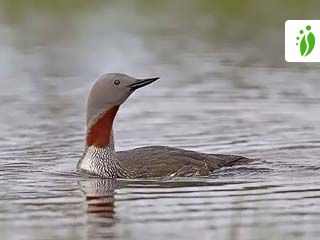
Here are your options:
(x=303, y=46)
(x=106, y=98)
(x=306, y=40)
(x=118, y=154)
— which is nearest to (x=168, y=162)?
(x=118, y=154)

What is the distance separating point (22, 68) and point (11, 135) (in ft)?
16.7

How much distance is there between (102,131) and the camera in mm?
14484

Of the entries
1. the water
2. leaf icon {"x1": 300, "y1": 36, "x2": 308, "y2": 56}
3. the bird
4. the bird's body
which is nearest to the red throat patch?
the bird

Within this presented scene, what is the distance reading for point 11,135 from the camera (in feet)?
54.1

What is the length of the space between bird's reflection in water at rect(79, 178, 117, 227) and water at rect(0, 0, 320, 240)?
19 mm

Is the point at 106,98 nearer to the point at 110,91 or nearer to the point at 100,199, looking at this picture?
the point at 110,91

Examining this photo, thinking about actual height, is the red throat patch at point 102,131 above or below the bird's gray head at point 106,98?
below

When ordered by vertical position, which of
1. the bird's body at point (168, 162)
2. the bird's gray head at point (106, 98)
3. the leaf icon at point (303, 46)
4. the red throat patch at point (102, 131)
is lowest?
the bird's body at point (168, 162)

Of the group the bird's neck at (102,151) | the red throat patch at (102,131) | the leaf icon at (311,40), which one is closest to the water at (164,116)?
the bird's neck at (102,151)

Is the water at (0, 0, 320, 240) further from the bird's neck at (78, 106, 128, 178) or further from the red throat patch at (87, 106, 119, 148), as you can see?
the red throat patch at (87, 106, 119, 148)

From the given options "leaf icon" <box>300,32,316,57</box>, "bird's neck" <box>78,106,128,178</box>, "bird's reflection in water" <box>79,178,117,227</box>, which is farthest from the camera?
"leaf icon" <box>300,32,316,57</box>

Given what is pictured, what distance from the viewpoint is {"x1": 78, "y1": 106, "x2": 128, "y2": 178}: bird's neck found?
14.3 m

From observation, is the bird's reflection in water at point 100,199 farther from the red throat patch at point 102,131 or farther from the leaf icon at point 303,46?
the leaf icon at point 303,46

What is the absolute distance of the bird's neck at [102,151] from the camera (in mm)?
14344
